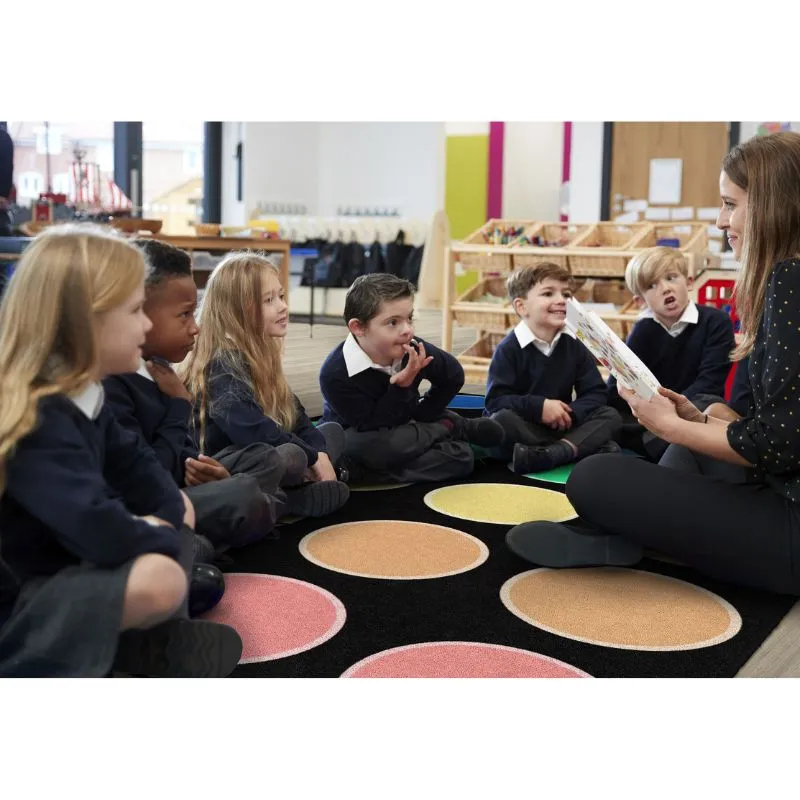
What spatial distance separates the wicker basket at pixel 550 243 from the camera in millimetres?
3898

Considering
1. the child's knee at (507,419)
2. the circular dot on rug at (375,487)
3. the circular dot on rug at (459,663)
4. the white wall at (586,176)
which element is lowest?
the circular dot on rug at (375,487)

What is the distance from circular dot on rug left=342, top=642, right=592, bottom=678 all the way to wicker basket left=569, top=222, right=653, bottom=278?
2776 millimetres

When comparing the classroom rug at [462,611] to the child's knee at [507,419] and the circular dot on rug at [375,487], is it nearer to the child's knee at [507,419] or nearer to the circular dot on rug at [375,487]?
the circular dot on rug at [375,487]

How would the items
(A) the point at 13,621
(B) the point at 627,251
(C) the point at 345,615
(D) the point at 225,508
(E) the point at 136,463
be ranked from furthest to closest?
(B) the point at 627,251, (D) the point at 225,508, (C) the point at 345,615, (E) the point at 136,463, (A) the point at 13,621

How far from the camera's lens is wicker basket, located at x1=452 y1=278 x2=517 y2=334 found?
3891 mm

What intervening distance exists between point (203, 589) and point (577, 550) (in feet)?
2.07

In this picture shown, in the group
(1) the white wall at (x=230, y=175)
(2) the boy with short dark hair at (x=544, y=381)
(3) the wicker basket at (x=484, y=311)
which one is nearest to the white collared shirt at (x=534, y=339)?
(2) the boy with short dark hair at (x=544, y=381)

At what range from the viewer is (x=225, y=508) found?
1.54 metres

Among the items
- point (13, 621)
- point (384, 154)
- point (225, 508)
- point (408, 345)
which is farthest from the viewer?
point (384, 154)

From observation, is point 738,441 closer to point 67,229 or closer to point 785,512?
point 785,512

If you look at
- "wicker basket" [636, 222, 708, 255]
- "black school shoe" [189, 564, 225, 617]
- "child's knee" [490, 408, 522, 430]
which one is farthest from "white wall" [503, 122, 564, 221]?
"black school shoe" [189, 564, 225, 617]

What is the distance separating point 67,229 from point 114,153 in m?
6.13

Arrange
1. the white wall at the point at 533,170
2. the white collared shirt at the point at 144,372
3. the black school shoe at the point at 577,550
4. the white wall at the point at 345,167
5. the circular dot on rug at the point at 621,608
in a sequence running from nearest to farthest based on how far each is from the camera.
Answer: the circular dot on rug at the point at 621,608 < the white collared shirt at the point at 144,372 < the black school shoe at the point at 577,550 < the white wall at the point at 345,167 < the white wall at the point at 533,170
